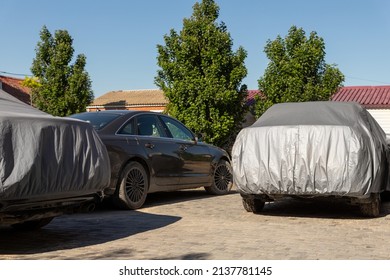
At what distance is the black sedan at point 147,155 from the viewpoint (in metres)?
8.30

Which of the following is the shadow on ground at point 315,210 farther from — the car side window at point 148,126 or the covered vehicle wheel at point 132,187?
the car side window at point 148,126

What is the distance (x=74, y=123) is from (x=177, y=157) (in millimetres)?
4079

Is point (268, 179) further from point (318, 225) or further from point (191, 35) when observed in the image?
point (191, 35)

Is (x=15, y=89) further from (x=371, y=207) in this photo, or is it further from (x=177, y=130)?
(x=371, y=207)

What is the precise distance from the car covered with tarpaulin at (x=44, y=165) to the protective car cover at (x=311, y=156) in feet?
7.80

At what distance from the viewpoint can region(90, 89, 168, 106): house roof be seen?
42.7 metres

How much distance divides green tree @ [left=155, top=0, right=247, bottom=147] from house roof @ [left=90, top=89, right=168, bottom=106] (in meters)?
20.8

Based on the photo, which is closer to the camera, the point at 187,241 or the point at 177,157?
the point at 187,241

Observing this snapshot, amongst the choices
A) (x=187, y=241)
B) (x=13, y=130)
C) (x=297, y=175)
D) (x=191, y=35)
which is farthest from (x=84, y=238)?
(x=191, y=35)

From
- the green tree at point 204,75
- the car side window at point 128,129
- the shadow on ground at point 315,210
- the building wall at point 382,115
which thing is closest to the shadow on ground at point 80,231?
the car side window at point 128,129

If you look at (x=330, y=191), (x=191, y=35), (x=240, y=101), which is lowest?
(x=330, y=191)

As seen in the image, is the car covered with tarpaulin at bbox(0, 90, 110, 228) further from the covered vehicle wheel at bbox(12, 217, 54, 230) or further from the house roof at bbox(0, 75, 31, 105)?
the house roof at bbox(0, 75, 31, 105)
